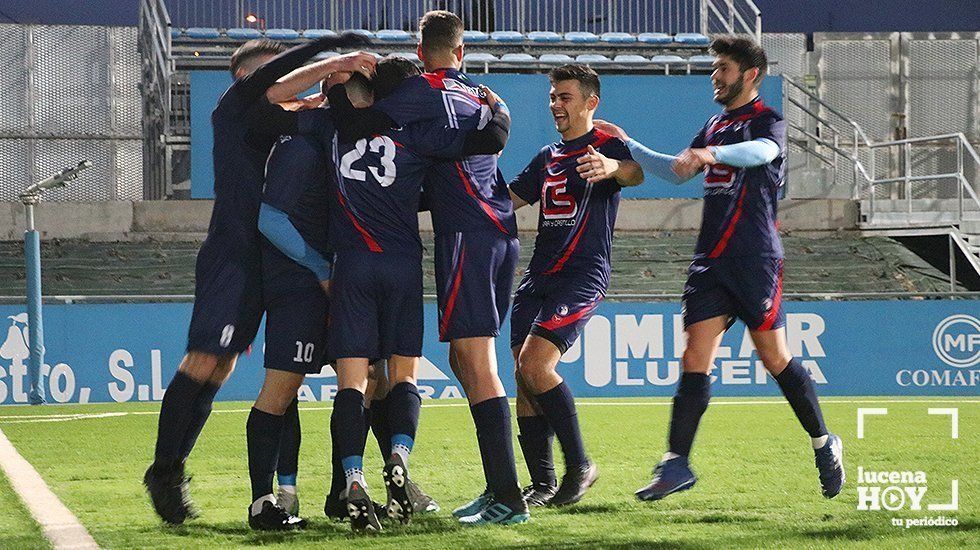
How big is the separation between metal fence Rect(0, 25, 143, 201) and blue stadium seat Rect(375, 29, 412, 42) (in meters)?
5.85

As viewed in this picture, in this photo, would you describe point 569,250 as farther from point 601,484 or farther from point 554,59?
point 554,59

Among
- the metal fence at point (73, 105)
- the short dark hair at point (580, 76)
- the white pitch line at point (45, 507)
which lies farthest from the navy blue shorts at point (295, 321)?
the metal fence at point (73, 105)

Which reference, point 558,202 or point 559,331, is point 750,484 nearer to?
point 559,331

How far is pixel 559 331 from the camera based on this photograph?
579 cm

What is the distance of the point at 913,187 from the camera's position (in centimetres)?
2688

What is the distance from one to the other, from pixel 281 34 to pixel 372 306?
1807cm

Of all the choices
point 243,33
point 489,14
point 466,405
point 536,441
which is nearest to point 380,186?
point 536,441

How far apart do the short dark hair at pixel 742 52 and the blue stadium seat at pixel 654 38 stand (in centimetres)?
1754

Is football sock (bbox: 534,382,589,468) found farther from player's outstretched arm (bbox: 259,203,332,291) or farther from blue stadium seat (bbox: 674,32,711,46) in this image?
blue stadium seat (bbox: 674,32,711,46)

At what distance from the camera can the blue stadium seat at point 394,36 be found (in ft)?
73.0

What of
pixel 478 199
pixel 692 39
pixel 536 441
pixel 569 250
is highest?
pixel 692 39

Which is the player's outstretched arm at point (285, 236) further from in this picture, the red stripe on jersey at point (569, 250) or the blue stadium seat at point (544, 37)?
the blue stadium seat at point (544, 37)

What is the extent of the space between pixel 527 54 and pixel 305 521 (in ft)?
60.2

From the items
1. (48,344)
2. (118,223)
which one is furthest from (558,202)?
(118,223)
